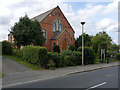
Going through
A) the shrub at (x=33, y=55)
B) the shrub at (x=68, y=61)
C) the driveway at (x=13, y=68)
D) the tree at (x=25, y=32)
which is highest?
the tree at (x=25, y=32)

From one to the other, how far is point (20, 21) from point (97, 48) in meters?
17.6

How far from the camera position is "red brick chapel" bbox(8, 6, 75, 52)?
108 feet

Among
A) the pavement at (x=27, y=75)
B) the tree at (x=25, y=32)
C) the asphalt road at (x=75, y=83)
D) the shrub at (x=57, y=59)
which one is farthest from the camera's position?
the tree at (x=25, y=32)

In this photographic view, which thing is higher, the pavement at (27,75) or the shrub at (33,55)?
the shrub at (33,55)

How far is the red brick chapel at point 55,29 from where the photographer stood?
3300 cm

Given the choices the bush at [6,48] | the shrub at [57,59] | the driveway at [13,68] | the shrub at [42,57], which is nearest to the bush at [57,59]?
the shrub at [57,59]

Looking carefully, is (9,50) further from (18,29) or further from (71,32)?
(71,32)

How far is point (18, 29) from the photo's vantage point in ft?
75.5

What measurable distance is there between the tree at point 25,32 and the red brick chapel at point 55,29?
350 inches

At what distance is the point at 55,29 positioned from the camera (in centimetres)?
3781

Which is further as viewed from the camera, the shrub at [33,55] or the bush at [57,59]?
the bush at [57,59]

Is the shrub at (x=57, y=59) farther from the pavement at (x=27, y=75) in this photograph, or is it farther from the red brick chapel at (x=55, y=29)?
the red brick chapel at (x=55, y=29)

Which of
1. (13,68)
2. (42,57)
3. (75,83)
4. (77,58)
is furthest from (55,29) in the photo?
(75,83)

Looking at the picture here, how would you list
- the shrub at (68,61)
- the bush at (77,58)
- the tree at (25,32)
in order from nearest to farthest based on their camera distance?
1. the shrub at (68,61)
2. the bush at (77,58)
3. the tree at (25,32)
